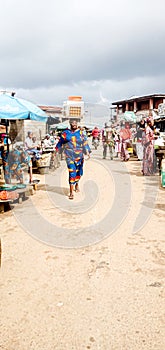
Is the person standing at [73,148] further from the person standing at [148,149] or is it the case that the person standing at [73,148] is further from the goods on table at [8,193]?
the person standing at [148,149]

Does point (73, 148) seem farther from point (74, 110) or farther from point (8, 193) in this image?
point (74, 110)

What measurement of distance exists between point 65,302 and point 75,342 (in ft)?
1.50

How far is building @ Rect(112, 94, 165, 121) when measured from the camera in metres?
28.7

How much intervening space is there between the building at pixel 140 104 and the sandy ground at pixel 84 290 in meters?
22.9

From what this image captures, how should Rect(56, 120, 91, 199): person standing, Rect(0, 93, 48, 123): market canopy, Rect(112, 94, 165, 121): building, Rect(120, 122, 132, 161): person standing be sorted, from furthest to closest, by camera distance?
1. Rect(112, 94, 165, 121): building
2. Rect(120, 122, 132, 161): person standing
3. Rect(56, 120, 91, 199): person standing
4. Rect(0, 93, 48, 123): market canopy

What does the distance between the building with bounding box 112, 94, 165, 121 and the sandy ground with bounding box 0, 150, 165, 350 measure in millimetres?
22860

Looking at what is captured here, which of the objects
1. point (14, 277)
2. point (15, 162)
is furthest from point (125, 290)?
point (15, 162)

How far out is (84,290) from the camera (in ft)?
8.45

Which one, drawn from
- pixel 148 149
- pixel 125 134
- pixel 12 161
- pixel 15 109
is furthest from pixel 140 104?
pixel 15 109

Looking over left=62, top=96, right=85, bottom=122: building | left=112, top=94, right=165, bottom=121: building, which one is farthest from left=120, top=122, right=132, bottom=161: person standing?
left=62, top=96, right=85, bottom=122: building

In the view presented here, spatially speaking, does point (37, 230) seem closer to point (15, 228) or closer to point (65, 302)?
point (15, 228)

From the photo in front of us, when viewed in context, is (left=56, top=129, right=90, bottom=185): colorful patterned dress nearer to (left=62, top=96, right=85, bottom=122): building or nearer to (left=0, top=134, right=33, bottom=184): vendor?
(left=0, top=134, right=33, bottom=184): vendor

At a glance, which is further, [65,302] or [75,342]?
[65,302]

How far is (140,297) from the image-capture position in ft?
8.07
